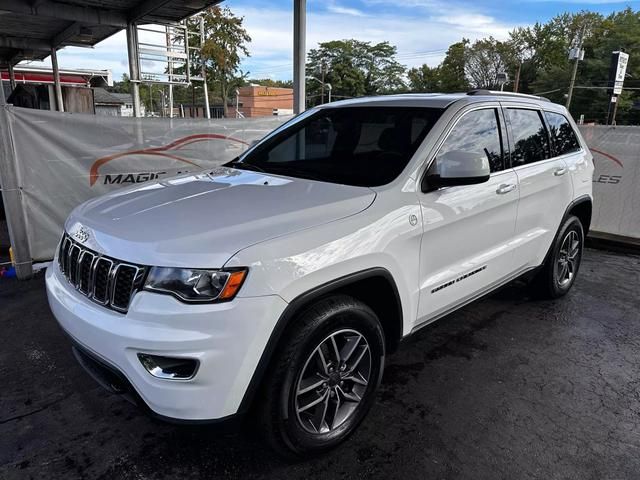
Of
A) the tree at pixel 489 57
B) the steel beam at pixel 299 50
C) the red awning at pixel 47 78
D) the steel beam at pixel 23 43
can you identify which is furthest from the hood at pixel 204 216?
the tree at pixel 489 57

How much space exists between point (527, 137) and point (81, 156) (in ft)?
16.0

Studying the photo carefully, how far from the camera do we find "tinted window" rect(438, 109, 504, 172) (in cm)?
301

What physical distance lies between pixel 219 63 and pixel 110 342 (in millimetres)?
27806

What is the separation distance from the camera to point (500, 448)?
2523mm

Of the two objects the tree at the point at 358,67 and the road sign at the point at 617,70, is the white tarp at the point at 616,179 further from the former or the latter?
the tree at the point at 358,67

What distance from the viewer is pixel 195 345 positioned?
6.12 feet

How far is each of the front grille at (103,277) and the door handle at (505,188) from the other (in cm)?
243

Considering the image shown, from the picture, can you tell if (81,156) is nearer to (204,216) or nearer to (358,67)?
(204,216)

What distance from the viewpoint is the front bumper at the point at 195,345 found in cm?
188

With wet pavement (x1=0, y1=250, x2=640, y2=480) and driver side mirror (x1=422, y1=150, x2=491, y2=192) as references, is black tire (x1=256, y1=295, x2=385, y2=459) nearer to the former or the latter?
wet pavement (x1=0, y1=250, x2=640, y2=480)

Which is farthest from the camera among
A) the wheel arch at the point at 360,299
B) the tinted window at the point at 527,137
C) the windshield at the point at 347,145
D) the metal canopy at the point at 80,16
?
the metal canopy at the point at 80,16

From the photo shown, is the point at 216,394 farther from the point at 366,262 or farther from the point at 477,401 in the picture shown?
the point at 477,401

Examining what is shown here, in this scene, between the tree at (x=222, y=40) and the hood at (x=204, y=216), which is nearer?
the hood at (x=204, y=216)

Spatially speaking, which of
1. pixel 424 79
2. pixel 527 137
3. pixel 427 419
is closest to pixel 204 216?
pixel 427 419
